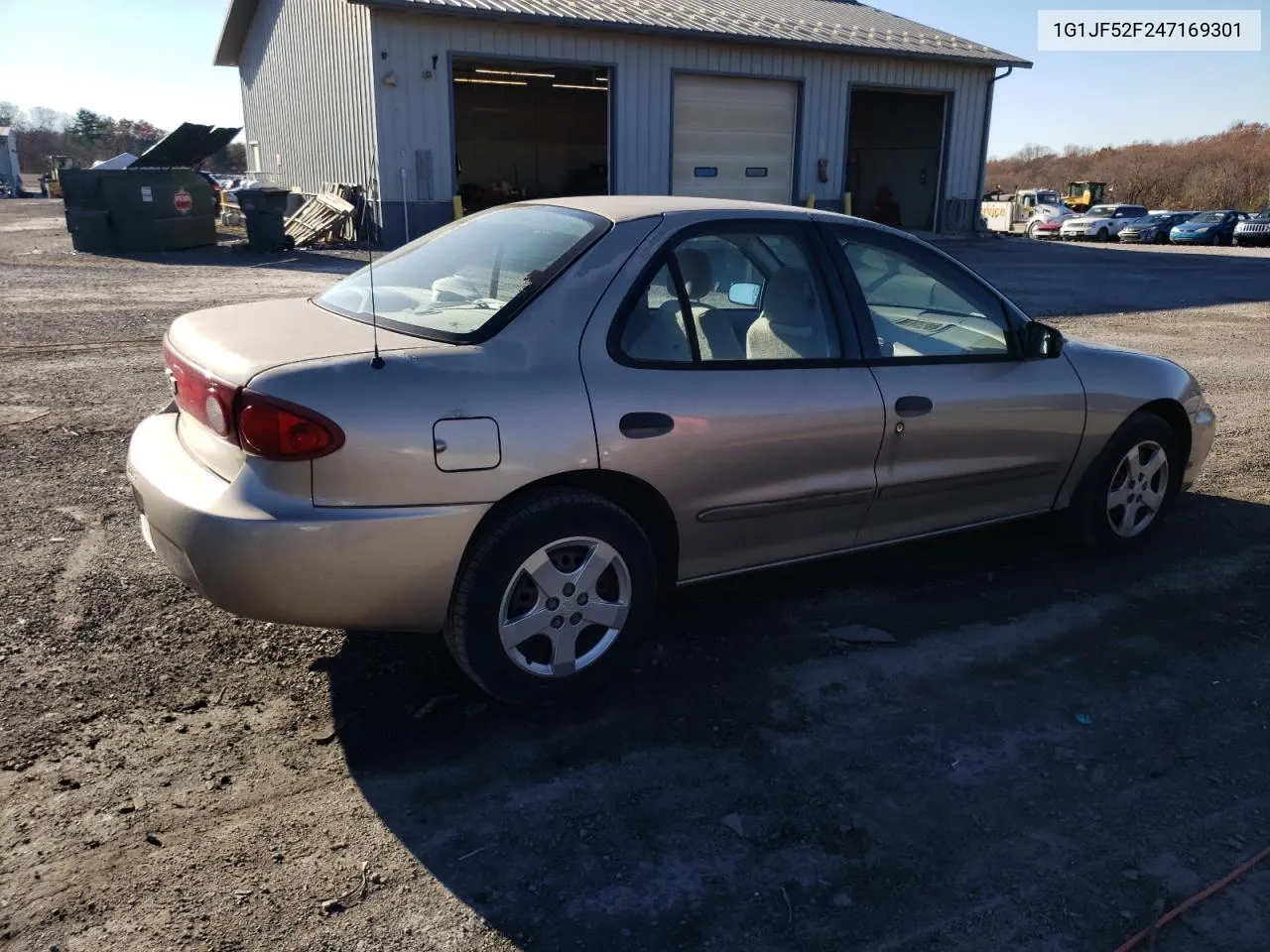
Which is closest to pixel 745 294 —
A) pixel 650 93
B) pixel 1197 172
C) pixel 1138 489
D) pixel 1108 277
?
pixel 1138 489

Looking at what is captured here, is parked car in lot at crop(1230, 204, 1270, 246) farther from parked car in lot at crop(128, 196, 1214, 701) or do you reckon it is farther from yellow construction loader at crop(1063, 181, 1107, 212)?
parked car in lot at crop(128, 196, 1214, 701)

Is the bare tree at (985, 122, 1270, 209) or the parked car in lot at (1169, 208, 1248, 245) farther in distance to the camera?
the bare tree at (985, 122, 1270, 209)

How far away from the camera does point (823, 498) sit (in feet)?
12.7

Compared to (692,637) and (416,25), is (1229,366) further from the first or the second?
(416,25)

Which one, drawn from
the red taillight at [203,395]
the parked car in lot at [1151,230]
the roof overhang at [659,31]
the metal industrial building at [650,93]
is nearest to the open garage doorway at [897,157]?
the metal industrial building at [650,93]

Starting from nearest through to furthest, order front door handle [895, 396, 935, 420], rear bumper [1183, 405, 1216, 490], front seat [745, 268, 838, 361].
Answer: front seat [745, 268, 838, 361] < front door handle [895, 396, 935, 420] < rear bumper [1183, 405, 1216, 490]

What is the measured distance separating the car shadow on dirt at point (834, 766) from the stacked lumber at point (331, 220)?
1881cm

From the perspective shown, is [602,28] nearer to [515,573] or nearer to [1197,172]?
[515,573]

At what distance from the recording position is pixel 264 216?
771 inches

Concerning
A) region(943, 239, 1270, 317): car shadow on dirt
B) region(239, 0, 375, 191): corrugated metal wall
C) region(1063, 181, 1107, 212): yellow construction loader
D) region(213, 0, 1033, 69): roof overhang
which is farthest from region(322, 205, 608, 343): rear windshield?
region(1063, 181, 1107, 212): yellow construction loader

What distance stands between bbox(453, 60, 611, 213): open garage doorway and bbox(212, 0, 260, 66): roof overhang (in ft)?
20.1

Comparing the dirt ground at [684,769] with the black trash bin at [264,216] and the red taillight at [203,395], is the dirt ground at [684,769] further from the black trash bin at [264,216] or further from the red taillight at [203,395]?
the black trash bin at [264,216]

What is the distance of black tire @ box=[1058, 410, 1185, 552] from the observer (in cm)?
475

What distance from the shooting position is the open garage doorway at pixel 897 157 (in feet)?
93.2
